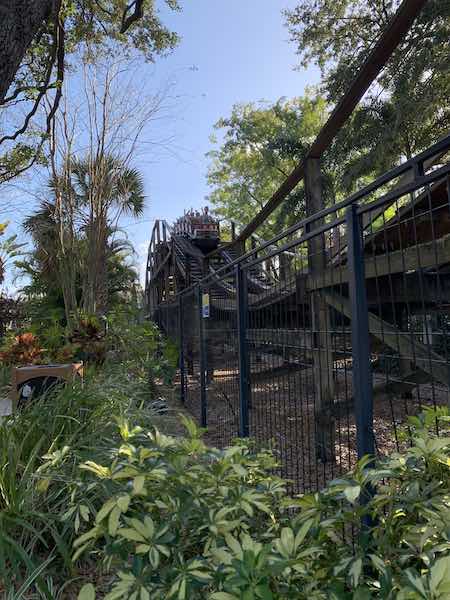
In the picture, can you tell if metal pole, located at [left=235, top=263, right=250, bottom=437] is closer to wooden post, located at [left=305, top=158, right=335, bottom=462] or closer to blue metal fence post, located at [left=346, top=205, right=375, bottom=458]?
wooden post, located at [left=305, top=158, right=335, bottom=462]

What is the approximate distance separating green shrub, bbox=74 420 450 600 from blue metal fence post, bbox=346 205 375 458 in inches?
18.1

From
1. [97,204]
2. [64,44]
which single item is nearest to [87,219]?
[97,204]

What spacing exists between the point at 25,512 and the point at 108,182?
578 centimetres

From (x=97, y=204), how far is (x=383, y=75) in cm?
914

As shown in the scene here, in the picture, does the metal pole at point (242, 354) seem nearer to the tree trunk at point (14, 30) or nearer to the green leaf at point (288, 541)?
the tree trunk at point (14, 30)

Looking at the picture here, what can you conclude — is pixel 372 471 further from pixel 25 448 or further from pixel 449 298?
pixel 449 298

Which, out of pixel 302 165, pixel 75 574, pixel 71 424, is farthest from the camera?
pixel 302 165

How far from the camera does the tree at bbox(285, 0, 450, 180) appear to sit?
9898 millimetres

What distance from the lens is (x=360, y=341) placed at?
178 cm

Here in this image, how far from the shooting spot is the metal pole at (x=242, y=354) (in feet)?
11.2

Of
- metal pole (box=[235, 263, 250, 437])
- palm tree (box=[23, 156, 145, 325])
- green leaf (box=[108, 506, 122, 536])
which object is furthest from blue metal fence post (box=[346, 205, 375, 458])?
palm tree (box=[23, 156, 145, 325])

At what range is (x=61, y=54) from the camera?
21.9ft

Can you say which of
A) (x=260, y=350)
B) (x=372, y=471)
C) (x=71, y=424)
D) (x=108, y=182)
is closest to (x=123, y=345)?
(x=108, y=182)

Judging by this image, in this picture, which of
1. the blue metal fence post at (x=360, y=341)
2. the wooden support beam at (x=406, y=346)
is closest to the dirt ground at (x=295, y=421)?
the wooden support beam at (x=406, y=346)
